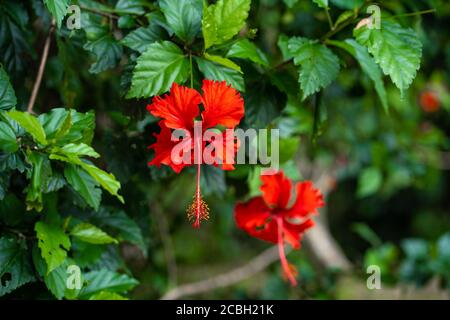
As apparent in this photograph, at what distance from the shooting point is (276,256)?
2.87 meters

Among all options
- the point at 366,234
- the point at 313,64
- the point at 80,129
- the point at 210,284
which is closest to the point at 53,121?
the point at 80,129

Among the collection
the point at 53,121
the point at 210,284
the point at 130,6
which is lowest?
the point at 210,284

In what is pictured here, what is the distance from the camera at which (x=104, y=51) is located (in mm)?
1128

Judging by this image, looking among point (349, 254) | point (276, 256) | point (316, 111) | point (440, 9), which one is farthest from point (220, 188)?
point (349, 254)

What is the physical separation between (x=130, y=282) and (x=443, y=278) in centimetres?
125

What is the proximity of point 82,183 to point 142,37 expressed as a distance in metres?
0.27

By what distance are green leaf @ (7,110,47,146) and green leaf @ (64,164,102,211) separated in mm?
81

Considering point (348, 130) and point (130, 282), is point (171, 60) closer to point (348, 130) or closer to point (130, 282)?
point (130, 282)

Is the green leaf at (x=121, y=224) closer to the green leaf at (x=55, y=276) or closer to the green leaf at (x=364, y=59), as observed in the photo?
the green leaf at (x=55, y=276)

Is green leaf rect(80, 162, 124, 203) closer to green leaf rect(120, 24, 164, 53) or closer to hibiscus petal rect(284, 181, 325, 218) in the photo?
green leaf rect(120, 24, 164, 53)

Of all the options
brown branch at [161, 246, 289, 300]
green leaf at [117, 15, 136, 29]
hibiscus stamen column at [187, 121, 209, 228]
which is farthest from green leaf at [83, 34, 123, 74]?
brown branch at [161, 246, 289, 300]

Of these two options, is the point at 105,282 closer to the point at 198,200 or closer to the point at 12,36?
the point at 198,200

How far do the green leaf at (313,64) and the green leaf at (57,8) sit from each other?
0.39m

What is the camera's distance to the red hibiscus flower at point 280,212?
1281 mm
